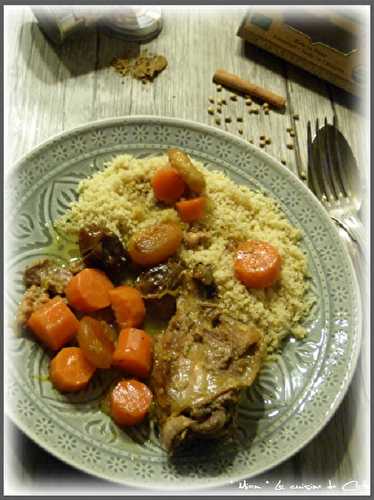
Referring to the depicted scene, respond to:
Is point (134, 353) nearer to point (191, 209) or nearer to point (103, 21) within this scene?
point (191, 209)

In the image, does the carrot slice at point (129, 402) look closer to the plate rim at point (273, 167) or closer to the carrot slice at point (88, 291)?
the plate rim at point (273, 167)

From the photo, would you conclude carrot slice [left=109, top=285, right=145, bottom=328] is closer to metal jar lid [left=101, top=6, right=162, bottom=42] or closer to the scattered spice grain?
the scattered spice grain

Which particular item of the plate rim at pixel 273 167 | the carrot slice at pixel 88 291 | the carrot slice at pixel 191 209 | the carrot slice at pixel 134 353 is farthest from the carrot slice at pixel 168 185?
the carrot slice at pixel 134 353

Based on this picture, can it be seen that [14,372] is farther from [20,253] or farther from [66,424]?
[20,253]

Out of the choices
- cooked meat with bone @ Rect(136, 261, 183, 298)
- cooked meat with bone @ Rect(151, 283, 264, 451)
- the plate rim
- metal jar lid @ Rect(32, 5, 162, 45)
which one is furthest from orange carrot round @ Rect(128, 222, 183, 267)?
metal jar lid @ Rect(32, 5, 162, 45)

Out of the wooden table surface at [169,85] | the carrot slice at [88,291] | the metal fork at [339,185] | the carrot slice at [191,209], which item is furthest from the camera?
the wooden table surface at [169,85]

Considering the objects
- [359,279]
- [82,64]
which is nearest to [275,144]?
[359,279]
